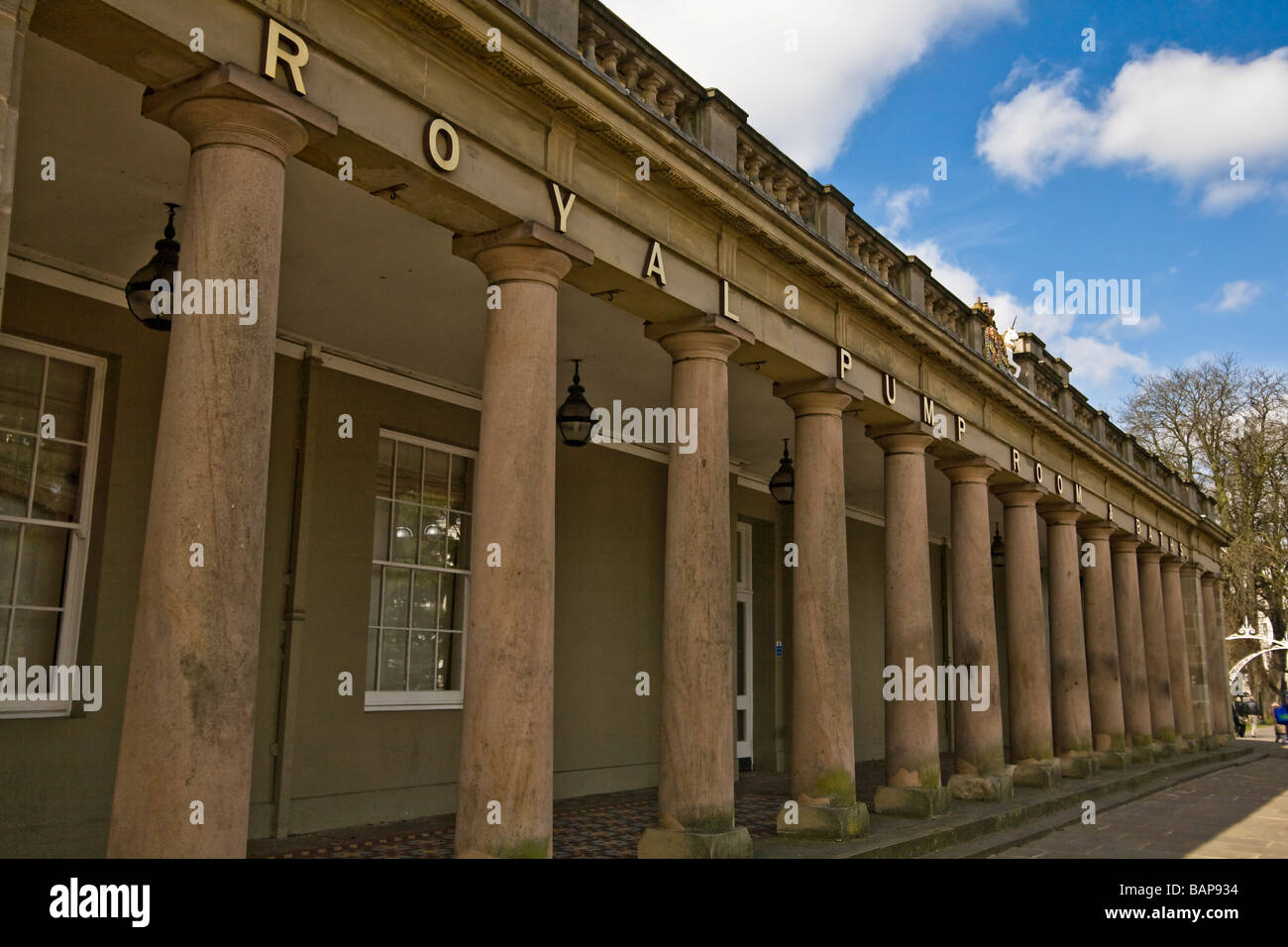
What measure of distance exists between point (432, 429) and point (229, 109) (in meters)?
6.08

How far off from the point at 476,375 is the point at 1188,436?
31.9m

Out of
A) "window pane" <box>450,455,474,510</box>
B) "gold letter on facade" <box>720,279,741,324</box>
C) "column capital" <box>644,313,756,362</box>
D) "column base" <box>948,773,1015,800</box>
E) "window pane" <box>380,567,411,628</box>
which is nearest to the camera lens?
"column capital" <box>644,313,756,362</box>

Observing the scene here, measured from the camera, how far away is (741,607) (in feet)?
52.5

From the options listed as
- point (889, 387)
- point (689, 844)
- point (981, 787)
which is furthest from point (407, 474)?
point (981, 787)

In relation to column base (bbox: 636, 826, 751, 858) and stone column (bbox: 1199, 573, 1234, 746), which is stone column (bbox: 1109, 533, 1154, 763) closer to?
stone column (bbox: 1199, 573, 1234, 746)

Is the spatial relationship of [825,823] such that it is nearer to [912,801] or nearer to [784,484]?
[912,801]

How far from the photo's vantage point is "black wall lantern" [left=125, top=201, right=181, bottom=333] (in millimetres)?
6832

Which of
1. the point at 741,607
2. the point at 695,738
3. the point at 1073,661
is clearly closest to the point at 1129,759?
the point at 1073,661

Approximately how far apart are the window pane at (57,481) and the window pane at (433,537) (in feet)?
11.4

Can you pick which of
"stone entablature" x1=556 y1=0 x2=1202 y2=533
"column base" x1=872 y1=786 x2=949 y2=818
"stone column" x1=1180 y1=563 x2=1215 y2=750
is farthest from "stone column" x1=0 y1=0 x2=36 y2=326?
"stone column" x1=1180 y1=563 x2=1215 y2=750

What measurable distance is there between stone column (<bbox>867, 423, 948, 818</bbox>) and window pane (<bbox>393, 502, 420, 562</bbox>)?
4.90 metres

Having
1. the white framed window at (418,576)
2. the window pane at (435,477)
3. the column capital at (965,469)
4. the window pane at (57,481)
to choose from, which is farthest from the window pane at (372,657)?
the column capital at (965,469)

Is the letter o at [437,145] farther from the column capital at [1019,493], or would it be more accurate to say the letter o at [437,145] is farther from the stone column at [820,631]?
the column capital at [1019,493]

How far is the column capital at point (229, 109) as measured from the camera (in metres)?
4.81
